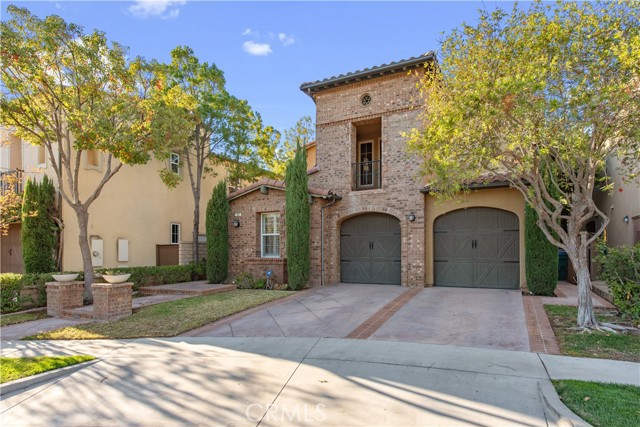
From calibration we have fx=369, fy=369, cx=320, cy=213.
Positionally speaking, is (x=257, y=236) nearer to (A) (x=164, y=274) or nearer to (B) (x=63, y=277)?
(A) (x=164, y=274)

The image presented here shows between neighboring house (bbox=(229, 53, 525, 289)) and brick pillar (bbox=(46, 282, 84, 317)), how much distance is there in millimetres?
6017

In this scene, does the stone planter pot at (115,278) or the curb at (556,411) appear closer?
the curb at (556,411)

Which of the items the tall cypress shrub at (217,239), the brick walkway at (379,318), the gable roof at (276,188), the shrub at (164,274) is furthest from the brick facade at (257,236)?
the brick walkway at (379,318)

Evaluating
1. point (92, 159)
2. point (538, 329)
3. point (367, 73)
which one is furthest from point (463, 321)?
point (92, 159)

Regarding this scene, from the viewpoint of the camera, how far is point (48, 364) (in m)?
5.66

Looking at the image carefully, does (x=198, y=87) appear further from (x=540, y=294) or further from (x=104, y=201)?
(x=540, y=294)

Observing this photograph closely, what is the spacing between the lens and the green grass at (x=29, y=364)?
208 inches

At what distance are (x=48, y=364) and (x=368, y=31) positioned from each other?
1054 cm

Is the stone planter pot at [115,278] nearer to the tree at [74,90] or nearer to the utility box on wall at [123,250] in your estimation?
the tree at [74,90]

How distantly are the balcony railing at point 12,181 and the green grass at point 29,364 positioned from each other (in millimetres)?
9770

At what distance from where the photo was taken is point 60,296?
9.80 meters

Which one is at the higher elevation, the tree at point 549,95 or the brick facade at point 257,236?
the tree at point 549,95

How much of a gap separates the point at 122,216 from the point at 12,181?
3925 mm

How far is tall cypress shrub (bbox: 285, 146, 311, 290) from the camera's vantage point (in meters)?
12.9
